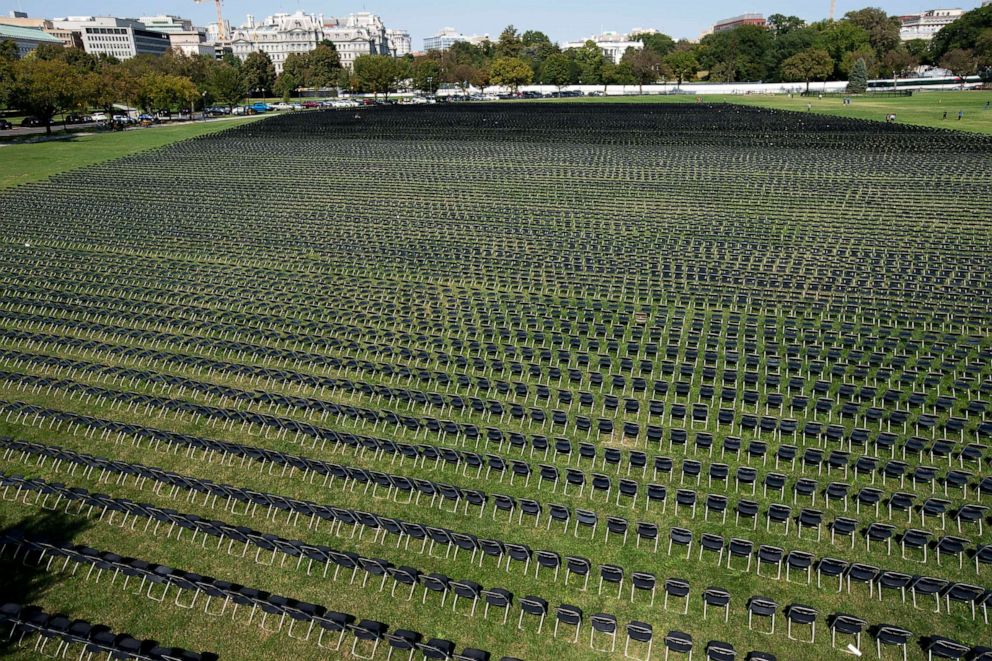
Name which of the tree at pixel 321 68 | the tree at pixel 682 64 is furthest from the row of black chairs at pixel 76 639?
the tree at pixel 682 64

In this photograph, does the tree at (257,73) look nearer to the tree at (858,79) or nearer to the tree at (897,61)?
the tree at (858,79)

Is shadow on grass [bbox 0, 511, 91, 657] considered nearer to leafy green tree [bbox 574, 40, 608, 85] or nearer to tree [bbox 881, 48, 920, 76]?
leafy green tree [bbox 574, 40, 608, 85]

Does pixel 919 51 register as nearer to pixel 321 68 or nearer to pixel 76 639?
pixel 321 68

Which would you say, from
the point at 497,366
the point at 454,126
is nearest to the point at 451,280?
the point at 497,366

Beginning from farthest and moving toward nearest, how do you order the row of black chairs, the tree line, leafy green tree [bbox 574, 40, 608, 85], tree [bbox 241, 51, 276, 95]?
1. leafy green tree [bbox 574, 40, 608, 85]
2. tree [bbox 241, 51, 276, 95]
3. the tree line
4. the row of black chairs

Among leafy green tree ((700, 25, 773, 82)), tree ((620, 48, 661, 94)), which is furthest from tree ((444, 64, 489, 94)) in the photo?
leafy green tree ((700, 25, 773, 82))

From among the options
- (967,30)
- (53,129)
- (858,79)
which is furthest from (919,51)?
(53,129)
